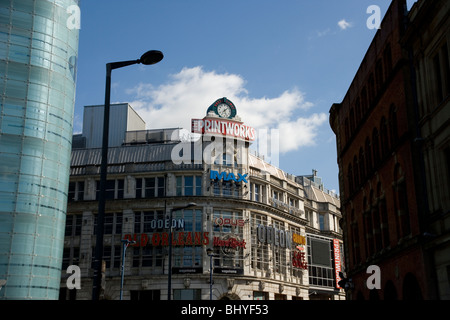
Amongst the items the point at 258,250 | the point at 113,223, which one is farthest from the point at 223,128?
the point at 113,223

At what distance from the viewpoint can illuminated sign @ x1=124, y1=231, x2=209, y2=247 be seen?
62.2 meters

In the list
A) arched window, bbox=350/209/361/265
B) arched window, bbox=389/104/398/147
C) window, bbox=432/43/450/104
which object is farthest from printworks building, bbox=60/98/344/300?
window, bbox=432/43/450/104

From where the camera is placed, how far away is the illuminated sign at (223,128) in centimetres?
6562

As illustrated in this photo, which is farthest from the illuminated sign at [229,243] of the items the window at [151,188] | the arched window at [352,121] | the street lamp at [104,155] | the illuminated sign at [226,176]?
the street lamp at [104,155]

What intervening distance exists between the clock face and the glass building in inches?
774

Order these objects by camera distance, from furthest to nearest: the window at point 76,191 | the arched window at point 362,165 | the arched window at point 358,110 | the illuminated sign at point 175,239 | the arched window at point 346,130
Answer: the window at point 76,191 < the illuminated sign at point 175,239 < the arched window at point 346,130 < the arched window at point 358,110 < the arched window at point 362,165

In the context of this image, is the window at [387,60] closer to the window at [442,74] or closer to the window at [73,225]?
the window at [442,74]

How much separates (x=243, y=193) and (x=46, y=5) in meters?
30.9

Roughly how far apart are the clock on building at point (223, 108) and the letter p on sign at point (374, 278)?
3768 centimetres

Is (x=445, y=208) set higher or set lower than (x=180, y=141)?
lower

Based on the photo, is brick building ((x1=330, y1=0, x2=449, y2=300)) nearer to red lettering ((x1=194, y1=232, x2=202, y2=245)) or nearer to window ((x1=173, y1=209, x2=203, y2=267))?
red lettering ((x1=194, y1=232, x2=202, y2=245))

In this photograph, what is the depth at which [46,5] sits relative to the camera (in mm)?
55125

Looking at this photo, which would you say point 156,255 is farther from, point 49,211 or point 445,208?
point 445,208

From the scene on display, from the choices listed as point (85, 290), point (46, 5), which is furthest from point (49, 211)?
point (46, 5)
